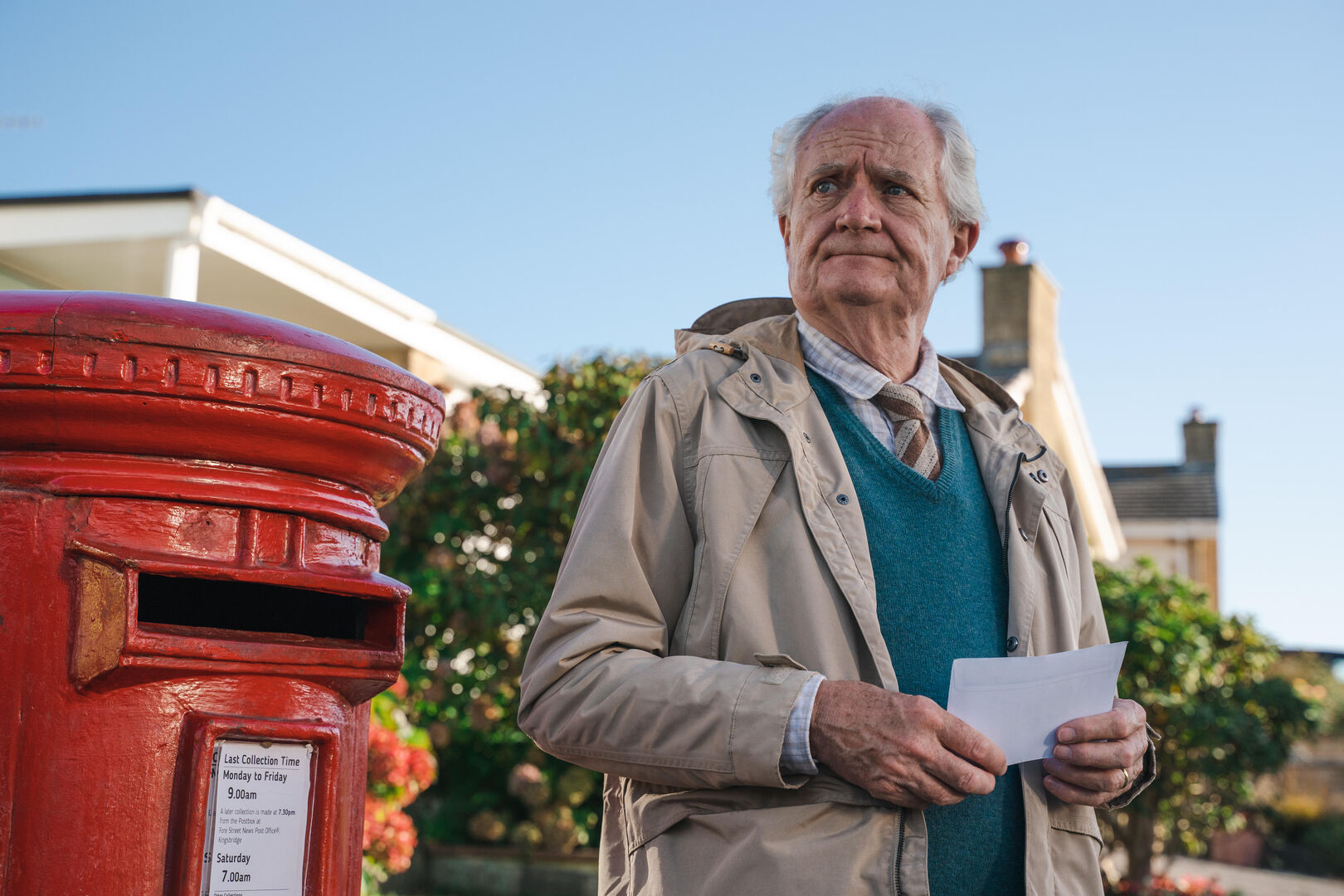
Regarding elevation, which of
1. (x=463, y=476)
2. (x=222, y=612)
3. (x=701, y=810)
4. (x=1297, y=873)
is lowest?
(x=1297, y=873)

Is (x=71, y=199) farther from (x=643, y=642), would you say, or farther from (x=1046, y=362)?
(x=1046, y=362)

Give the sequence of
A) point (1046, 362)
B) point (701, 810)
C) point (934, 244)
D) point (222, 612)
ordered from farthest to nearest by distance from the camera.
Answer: point (1046, 362)
point (934, 244)
point (701, 810)
point (222, 612)

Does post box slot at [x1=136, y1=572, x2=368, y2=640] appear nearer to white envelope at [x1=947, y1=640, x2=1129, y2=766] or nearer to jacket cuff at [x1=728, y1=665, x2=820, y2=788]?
jacket cuff at [x1=728, y1=665, x2=820, y2=788]

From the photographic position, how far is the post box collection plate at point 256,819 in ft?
4.47

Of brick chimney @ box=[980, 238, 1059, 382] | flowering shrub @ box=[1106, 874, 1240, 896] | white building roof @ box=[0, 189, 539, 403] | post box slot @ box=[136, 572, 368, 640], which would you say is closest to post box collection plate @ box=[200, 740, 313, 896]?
post box slot @ box=[136, 572, 368, 640]

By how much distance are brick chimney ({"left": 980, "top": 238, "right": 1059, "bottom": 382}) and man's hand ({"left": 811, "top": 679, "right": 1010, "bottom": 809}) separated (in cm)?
1399

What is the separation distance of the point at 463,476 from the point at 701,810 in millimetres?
5042

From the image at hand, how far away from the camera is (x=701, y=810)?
71.7 inches

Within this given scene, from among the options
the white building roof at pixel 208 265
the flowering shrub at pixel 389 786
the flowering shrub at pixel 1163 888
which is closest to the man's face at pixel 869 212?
the flowering shrub at pixel 389 786

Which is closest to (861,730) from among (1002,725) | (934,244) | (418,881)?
(1002,725)

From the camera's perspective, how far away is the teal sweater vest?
196 cm

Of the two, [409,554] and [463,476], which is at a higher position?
[463,476]

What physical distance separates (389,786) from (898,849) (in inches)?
200

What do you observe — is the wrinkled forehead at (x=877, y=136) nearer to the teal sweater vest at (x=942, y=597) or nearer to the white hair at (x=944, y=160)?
the white hair at (x=944, y=160)
